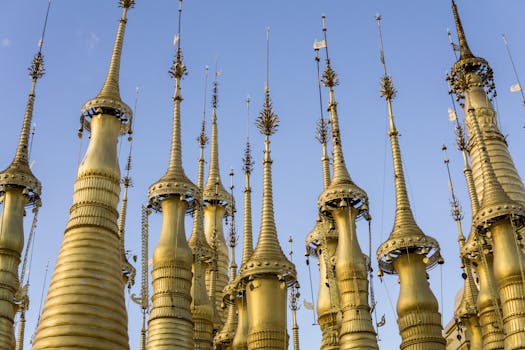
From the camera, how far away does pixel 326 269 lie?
122 feet

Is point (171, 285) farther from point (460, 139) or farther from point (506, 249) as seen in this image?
point (460, 139)

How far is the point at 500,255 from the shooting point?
1213 inches

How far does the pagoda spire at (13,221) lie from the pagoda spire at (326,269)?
14.7m

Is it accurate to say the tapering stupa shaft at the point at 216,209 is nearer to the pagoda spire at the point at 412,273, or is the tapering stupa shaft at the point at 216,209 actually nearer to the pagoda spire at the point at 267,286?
the pagoda spire at the point at 267,286

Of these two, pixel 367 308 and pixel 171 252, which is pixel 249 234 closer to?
pixel 171 252

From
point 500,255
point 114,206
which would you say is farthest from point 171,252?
point 500,255

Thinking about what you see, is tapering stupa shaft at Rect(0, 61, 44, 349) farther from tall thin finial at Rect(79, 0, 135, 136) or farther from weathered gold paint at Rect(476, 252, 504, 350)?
weathered gold paint at Rect(476, 252, 504, 350)

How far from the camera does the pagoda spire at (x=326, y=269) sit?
34.9 metres

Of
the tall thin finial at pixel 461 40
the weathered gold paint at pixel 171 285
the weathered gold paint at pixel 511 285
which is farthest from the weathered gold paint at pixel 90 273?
the tall thin finial at pixel 461 40

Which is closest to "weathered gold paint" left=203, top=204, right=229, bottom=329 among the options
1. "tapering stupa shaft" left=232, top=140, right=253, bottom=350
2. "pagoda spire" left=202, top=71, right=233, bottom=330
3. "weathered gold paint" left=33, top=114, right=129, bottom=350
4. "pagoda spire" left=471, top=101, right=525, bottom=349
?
"pagoda spire" left=202, top=71, right=233, bottom=330

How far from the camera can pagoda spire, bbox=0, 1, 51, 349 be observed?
32625 millimetres

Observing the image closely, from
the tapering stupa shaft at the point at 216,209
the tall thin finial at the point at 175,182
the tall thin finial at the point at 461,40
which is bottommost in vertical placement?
the tall thin finial at the point at 175,182

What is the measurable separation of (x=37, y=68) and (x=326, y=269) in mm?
20554

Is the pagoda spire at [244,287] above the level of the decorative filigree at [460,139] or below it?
below
